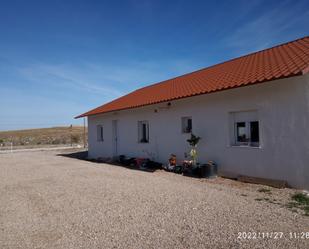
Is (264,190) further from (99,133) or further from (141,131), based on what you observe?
(99,133)

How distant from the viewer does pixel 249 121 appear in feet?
30.0

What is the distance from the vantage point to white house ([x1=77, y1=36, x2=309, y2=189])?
25.4 ft

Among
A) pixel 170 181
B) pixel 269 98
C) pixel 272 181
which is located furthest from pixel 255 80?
pixel 170 181

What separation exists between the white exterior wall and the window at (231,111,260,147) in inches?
8.6

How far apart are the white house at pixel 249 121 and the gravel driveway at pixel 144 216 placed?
35.8 inches

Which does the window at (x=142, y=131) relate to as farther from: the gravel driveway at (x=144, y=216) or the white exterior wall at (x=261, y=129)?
the gravel driveway at (x=144, y=216)

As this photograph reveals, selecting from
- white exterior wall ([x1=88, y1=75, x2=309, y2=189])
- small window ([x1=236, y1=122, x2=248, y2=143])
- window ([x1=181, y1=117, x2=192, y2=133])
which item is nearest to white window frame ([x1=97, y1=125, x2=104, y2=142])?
white exterior wall ([x1=88, y1=75, x2=309, y2=189])

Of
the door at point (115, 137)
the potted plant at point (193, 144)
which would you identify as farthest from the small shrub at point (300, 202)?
the door at point (115, 137)

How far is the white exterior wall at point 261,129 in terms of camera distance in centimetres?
771

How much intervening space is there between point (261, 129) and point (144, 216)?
4.91m

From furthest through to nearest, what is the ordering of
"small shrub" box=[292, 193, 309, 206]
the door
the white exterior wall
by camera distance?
the door, the white exterior wall, "small shrub" box=[292, 193, 309, 206]

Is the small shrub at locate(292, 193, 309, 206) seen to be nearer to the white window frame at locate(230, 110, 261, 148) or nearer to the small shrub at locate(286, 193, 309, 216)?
the small shrub at locate(286, 193, 309, 216)

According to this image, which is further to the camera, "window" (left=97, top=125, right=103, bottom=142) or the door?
"window" (left=97, top=125, right=103, bottom=142)

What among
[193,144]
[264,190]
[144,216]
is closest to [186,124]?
[193,144]
